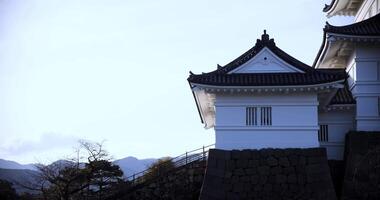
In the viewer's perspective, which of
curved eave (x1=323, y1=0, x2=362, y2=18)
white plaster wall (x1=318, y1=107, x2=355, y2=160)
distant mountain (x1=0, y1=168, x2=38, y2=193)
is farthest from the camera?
Result: distant mountain (x1=0, y1=168, x2=38, y2=193)

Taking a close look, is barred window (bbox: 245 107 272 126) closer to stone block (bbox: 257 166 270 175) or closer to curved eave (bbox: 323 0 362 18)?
stone block (bbox: 257 166 270 175)

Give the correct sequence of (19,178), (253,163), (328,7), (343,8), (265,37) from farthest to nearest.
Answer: (19,178) → (328,7) → (343,8) → (265,37) → (253,163)

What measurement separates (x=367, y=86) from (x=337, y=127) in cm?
196

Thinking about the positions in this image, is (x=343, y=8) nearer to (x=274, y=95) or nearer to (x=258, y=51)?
(x=258, y=51)

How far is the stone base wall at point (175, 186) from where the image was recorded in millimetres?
17266

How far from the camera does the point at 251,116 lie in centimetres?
1608

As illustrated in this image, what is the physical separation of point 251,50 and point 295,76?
1693 millimetres

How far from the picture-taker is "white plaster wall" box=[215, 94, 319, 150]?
15.7 m

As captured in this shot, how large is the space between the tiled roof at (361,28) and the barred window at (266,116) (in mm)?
3825

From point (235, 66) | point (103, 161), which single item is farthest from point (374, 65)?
point (103, 161)

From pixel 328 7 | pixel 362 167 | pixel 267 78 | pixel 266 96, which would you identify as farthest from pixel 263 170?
pixel 328 7

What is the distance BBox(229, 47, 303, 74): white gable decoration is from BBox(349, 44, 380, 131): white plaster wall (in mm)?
3275

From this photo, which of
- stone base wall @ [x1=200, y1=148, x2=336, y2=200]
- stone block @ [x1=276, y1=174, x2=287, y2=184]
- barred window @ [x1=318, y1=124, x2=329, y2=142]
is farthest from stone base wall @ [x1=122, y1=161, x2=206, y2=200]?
barred window @ [x1=318, y1=124, x2=329, y2=142]

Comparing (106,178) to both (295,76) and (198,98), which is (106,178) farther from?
(295,76)
